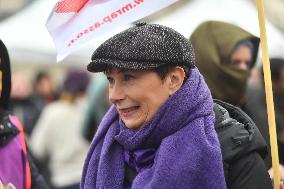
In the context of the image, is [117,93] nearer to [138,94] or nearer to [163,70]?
[138,94]

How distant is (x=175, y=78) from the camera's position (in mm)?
3359

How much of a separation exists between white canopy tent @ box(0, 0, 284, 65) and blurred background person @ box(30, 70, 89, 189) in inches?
122

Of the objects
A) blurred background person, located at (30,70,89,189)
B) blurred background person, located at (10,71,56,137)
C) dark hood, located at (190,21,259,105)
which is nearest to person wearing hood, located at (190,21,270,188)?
dark hood, located at (190,21,259,105)

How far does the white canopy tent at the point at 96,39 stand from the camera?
11852 mm

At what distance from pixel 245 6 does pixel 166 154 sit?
30.4ft

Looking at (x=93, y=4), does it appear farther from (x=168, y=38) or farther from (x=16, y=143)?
(x=16, y=143)

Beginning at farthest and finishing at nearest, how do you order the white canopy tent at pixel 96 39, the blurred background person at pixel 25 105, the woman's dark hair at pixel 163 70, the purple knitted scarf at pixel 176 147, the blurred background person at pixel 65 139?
the white canopy tent at pixel 96 39 → the blurred background person at pixel 25 105 → the blurred background person at pixel 65 139 → the woman's dark hair at pixel 163 70 → the purple knitted scarf at pixel 176 147

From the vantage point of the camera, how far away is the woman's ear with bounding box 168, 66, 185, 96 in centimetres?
335

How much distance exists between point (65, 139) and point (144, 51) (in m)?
5.10

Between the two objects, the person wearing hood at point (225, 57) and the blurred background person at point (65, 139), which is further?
the blurred background person at point (65, 139)

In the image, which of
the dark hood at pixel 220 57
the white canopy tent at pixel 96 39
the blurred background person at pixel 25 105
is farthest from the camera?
the white canopy tent at pixel 96 39

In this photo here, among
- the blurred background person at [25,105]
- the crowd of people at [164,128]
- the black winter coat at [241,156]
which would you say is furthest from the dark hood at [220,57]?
the blurred background person at [25,105]

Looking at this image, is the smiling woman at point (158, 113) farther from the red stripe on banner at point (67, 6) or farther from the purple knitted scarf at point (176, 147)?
the red stripe on banner at point (67, 6)

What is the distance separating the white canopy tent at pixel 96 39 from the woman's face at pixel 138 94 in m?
8.25
